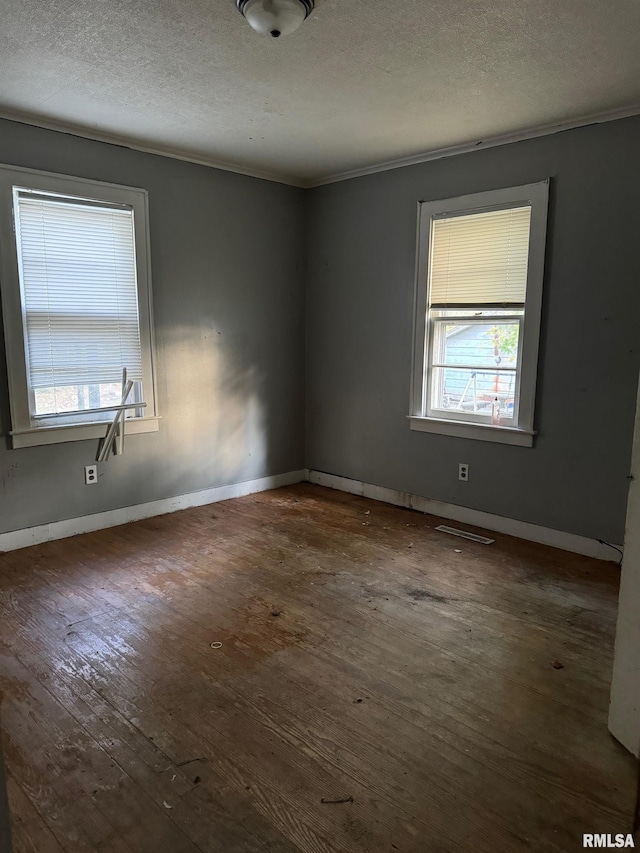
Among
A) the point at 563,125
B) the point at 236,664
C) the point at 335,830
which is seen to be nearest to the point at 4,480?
the point at 236,664

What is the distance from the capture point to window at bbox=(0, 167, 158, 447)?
3.44 meters

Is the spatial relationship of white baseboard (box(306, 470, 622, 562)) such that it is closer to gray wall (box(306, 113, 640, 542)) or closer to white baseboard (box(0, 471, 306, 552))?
gray wall (box(306, 113, 640, 542))

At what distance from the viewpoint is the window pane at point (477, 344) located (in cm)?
383

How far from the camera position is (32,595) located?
3.02 meters

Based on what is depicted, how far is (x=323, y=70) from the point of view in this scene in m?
2.71

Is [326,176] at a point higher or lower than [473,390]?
higher

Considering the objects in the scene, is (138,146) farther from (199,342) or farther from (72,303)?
(199,342)

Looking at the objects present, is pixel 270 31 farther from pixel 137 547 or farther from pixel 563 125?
pixel 137 547

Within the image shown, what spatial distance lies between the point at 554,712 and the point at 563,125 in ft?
10.6

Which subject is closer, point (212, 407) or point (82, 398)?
point (82, 398)

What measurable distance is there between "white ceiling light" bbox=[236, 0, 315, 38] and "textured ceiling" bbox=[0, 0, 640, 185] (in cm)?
9

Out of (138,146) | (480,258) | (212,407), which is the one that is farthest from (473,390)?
(138,146)

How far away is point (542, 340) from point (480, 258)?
2.44 ft

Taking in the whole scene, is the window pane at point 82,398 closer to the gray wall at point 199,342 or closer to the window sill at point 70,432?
the window sill at point 70,432
